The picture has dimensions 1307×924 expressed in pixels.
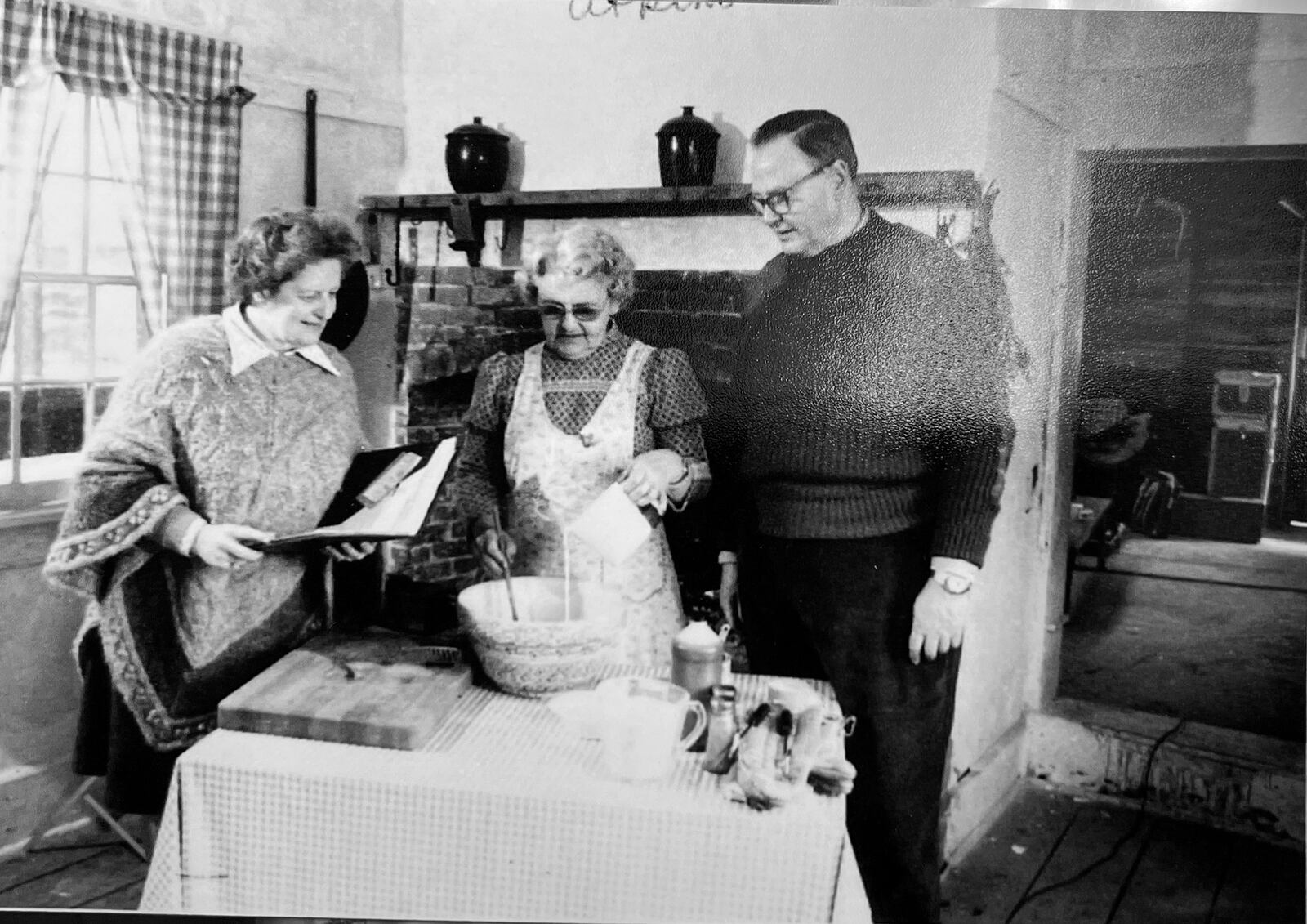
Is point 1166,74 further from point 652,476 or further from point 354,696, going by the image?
point 354,696

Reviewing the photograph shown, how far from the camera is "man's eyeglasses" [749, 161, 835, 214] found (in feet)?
5.22

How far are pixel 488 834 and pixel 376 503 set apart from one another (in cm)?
51

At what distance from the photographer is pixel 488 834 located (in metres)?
1.40

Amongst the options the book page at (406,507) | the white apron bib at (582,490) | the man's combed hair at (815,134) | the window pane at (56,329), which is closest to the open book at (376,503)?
the book page at (406,507)

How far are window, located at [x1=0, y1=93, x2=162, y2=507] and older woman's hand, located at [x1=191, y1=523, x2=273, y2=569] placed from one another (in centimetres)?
21

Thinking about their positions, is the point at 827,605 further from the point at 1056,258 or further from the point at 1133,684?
the point at 1056,258

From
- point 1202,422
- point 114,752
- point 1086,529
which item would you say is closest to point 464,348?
point 114,752

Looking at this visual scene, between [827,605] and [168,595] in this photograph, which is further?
[827,605]

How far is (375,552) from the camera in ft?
5.49

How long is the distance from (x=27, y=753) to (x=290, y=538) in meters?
0.53

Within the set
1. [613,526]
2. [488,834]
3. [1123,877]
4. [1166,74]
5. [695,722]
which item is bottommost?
[1123,877]

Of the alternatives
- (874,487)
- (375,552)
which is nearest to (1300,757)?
(874,487)

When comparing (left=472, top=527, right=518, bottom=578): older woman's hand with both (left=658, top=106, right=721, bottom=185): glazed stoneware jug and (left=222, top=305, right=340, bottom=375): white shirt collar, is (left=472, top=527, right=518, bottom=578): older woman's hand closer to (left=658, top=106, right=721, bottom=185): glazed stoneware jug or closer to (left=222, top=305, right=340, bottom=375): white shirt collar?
(left=222, top=305, right=340, bottom=375): white shirt collar

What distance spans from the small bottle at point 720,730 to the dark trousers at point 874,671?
0.80 feet
